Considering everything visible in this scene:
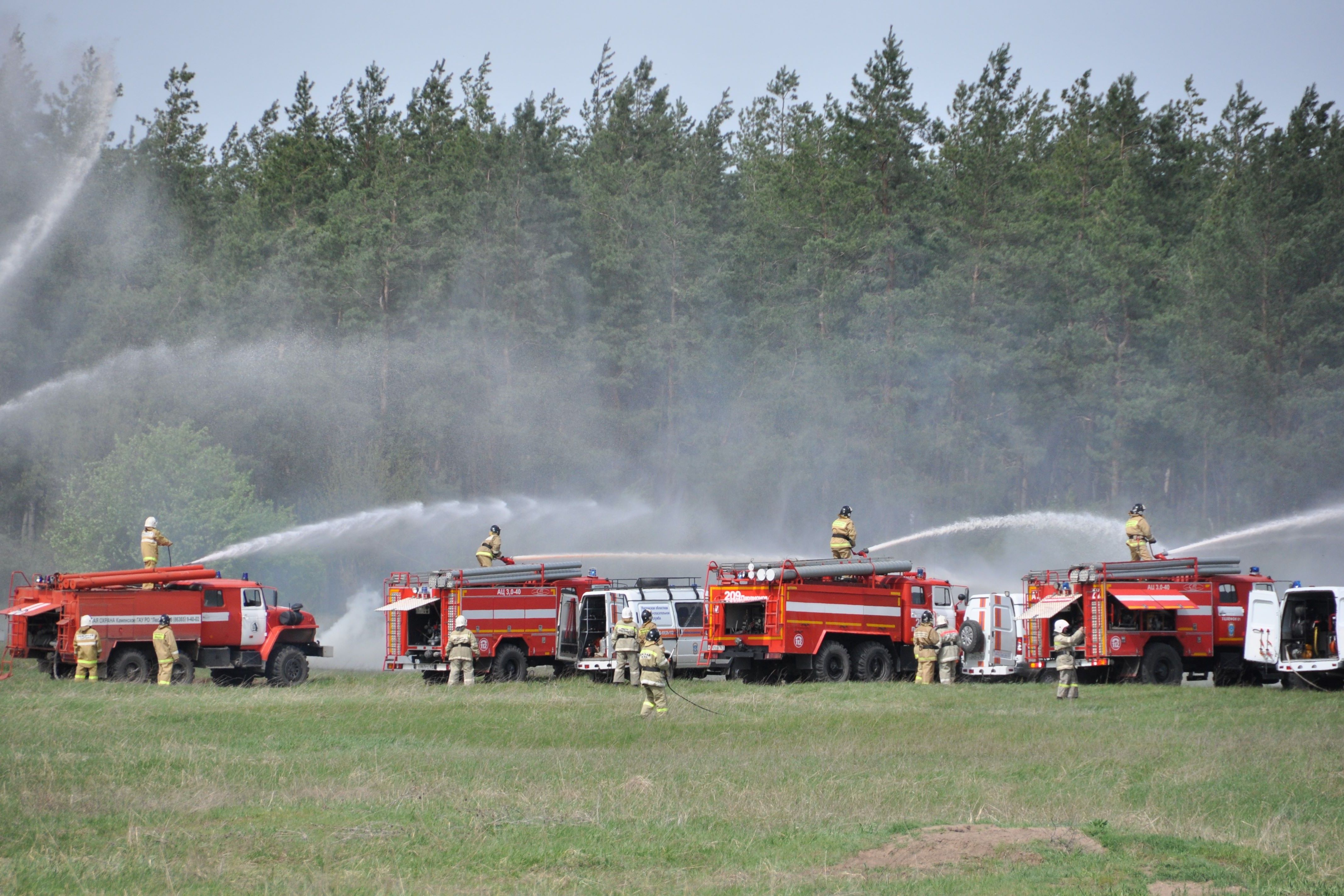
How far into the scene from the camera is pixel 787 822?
11688mm

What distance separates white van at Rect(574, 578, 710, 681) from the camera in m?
26.9

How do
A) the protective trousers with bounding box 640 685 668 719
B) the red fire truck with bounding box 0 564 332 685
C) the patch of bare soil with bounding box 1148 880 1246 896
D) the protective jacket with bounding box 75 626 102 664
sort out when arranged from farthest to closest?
the red fire truck with bounding box 0 564 332 685, the protective jacket with bounding box 75 626 102 664, the protective trousers with bounding box 640 685 668 719, the patch of bare soil with bounding box 1148 880 1246 896

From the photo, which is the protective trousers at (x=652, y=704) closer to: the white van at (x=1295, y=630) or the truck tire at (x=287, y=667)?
the truck tire at (x=287, y=667)

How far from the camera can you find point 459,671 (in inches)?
1008

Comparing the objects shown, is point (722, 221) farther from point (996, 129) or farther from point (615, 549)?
point (615, 549)

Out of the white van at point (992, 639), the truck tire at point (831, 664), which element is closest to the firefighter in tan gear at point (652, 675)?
the truck tire at point (831, 664)

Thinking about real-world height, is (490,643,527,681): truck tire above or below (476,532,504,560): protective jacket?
below

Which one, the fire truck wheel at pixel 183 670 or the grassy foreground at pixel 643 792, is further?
the fire truck wheel at pixel 183 670

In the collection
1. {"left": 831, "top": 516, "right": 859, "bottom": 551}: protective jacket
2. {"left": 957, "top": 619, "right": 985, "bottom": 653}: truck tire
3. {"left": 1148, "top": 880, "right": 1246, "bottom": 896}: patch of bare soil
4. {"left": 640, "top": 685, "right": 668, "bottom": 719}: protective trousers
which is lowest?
{"left": 640, "top": 685, "right": 668, "bottom": 719}: protective trousers

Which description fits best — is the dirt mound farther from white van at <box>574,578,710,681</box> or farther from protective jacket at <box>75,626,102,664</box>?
protective jacket at <box>75,626,102,664</box>

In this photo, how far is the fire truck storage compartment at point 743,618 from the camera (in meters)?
25.9

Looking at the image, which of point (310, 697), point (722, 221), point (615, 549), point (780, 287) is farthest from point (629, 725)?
point (722, 221)

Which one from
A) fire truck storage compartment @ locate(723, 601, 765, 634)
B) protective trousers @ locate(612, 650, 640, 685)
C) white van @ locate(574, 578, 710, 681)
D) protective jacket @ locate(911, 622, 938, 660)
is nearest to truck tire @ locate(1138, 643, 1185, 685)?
protective jacket @ locate(911, 622, 938, 660)

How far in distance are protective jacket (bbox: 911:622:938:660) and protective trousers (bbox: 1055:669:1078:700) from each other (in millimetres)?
3482
